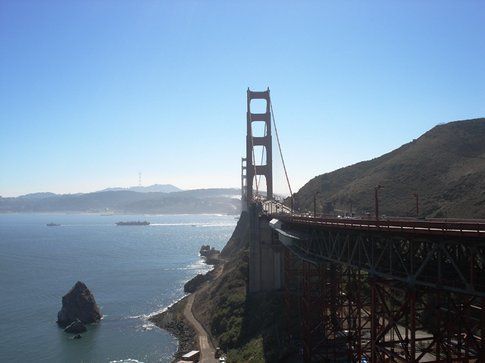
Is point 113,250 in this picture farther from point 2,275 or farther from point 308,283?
point 308,283

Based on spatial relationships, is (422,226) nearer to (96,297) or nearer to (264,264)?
(264,264)

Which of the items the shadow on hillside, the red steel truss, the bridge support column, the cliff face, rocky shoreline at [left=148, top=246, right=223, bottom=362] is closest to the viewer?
the red steel truss

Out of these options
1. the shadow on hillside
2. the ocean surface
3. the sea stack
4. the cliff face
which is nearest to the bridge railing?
the shadow on hillside

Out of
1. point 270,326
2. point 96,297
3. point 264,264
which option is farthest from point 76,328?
point 270,326

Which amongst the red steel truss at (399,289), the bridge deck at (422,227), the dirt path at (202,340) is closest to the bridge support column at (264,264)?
the dirt path at (202,340)

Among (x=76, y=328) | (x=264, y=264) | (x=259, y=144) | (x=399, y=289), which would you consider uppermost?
(x=259, y=144)

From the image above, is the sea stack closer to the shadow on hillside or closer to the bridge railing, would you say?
the shadow on hillside

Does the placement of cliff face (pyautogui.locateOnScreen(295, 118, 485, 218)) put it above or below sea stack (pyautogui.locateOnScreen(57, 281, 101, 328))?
above

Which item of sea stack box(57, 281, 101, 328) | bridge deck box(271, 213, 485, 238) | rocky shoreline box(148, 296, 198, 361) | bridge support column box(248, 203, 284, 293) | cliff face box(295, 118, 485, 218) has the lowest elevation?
rocky shoreline box(148, 296, 198, 361)
